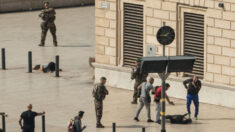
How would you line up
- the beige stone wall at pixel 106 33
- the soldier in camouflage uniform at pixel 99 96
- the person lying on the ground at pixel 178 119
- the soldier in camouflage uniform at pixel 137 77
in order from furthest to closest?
the beige stone wall at pixel 106 33 → the soldier in camouflage uniform at pixel 137 77 → the person lying on the ground at pixel 178 119 → the soldier in camouflage uniform at pixel 99 96

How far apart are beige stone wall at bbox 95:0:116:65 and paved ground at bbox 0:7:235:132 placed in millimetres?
1262

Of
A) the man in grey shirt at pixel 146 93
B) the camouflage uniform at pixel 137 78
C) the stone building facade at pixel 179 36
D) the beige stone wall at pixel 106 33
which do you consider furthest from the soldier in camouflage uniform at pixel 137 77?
the beige stone wall at pixel 106 33

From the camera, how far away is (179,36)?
3488 cm

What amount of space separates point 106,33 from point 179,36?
354 centimetres

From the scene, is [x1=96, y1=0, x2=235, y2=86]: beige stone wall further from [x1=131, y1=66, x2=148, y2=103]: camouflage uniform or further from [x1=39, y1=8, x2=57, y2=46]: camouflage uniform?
[x1=39, y1=8, x2=57, y2=46]: camouflage uniform

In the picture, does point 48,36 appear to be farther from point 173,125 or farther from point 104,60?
point 173,125

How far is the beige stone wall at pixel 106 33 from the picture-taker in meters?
36.9

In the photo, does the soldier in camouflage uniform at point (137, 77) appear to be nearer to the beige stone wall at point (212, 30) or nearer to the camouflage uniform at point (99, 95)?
the beige stone wall at point (212, 30)

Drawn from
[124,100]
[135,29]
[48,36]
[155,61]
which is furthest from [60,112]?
[48,36]

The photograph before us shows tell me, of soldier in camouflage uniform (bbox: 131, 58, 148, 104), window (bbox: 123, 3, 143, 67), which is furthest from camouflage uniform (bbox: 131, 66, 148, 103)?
window (bbox: 123, 3, 143, 67)

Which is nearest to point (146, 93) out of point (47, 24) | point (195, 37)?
point (195, 37)

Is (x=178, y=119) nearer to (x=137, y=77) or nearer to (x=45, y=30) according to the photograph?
(x=137, y=77)

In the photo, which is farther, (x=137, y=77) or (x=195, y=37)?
(x=195, y=37)

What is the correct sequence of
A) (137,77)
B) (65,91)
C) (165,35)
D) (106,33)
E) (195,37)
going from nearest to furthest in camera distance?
(165,35), (137,77), (195,37), (65,91), (106,33)
